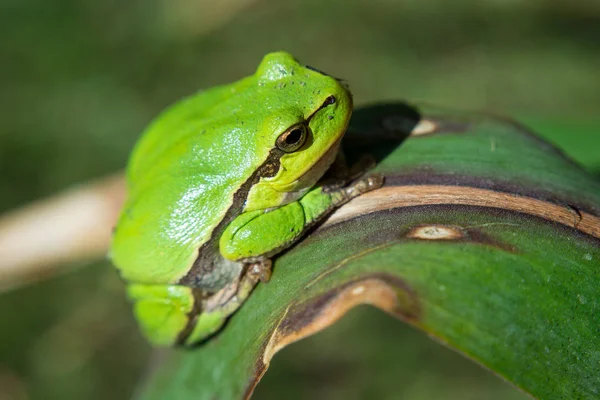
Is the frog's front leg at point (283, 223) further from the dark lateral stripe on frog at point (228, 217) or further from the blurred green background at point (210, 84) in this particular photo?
the blurred green background at point (210, 84)

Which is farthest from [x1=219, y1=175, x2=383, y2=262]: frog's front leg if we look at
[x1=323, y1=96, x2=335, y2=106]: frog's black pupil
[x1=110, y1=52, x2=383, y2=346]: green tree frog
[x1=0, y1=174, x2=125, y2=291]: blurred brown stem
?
[x1=0, y1=174, x2=125, y2=291]: blurred brown stem

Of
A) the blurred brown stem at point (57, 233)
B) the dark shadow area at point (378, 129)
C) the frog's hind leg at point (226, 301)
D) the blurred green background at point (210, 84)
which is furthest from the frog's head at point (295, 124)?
the blurred green background at point (210, 84)

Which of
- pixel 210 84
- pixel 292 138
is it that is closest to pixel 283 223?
pixel 292 138

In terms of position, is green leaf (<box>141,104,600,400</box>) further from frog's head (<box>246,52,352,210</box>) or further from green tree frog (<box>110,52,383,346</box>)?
frog's head (<box>246,52,352,210</box>)

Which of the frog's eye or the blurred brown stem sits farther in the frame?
the blurred brown stem

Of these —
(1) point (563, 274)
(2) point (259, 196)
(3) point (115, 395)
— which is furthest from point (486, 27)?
(3) point (115, 395)

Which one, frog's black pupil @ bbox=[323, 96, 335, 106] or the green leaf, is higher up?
frog's black pupil @ bbox=[323, 96, 335, 106]

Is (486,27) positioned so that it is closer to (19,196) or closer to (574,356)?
(574,356)

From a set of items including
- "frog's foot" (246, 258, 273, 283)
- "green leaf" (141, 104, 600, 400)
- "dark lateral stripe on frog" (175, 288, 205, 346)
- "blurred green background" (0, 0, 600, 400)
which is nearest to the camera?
"green leaf" (141, 104, 600, 400)

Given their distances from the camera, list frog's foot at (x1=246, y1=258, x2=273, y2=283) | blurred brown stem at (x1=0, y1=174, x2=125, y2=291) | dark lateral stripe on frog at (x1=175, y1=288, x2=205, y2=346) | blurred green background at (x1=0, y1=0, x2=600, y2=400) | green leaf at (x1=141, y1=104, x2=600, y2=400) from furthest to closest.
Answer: blurred green background at (x1=0, y1=0, x2=600, y2=400)
blurred brown stem at (x1=0, y1=174, x2=125, y2=291)
dark lateral stripe on frog at (x1=175, y1=288, x2=205, y2=346)
frog's foot at (x1=246, y1=258, x2=273, y2=283)
green leaf at (x1=141, y1=104, x2=600, y2=400)
